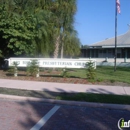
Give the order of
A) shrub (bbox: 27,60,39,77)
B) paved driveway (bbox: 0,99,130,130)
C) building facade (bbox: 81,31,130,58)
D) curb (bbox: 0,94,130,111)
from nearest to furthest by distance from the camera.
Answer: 1. paved driveway (bbox: 0,99,130,130)
2. curb (bbox: 0,94,130,111)
3. shrub (bbox: 27,60,39,77)
4. building facade (bbox: 81,31,130,58)

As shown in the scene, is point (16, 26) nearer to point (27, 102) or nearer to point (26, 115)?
point (27, 102)

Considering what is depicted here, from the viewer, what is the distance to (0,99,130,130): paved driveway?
17.4 feet

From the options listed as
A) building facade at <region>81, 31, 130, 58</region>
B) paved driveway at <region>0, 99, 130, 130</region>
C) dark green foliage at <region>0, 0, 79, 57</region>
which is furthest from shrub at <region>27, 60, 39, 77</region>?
building facade at <region>81, 31, 130, 58</region>

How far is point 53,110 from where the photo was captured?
22.1 ft

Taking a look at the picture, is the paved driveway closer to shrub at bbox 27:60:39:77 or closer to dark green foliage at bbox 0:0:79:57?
shrub at bbox 27:60:39:77

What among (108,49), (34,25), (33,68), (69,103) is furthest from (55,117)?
(108,49)

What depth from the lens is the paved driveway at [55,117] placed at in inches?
209

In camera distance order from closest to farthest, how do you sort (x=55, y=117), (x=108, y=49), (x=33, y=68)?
(x=55, y=117)
(x=33, y=68)
(x=108, y=49)

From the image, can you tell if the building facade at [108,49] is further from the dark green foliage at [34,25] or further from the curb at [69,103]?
the curb at [69,103]

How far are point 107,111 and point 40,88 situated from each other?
4.04 m

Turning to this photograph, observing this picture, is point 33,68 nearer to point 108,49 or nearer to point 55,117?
point 55,117

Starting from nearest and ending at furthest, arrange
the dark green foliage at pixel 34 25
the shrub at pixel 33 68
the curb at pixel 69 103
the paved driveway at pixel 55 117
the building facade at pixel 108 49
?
the paved driveway at pixel 55 117 → the curb at pixel 69 103 → the shrub at pixel 33 68 → the dark green foliage at pixel 34 25 → the building facade at pixel 108 49

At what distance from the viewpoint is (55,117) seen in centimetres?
603

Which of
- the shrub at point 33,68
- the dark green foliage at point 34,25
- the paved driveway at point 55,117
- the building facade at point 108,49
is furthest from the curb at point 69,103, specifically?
the building facade at point 108,49
